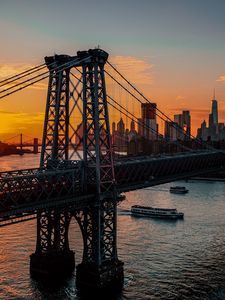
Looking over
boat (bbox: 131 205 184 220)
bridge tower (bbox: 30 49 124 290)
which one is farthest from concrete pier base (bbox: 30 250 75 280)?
boat (bbox: 131 205 184 220)

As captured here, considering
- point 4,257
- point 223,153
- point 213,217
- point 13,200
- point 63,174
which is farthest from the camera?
point 223,153

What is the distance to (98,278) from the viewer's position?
131ft

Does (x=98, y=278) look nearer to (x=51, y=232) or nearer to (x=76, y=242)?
(x=51, y=232)

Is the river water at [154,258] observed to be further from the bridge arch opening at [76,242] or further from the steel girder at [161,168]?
the steel girder at [161,168]

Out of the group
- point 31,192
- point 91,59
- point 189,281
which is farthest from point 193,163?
point 31,192

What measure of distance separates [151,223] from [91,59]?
3991cm

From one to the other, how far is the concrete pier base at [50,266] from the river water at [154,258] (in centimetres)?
114

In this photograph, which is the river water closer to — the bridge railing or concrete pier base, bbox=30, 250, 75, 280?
concrete pier base, bbox=30, 250, 75, 280

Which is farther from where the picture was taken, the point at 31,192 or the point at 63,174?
the point at 63,174

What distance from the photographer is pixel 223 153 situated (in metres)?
85.1

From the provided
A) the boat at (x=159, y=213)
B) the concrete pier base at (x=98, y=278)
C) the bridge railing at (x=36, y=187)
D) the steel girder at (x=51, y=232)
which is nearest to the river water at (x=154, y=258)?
the concrete pier base at (x=98, y=278)

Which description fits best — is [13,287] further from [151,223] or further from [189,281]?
[151,223]

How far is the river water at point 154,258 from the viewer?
Answer: 40.4m

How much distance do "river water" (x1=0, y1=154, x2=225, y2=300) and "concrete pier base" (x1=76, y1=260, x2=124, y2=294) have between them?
942 mm
